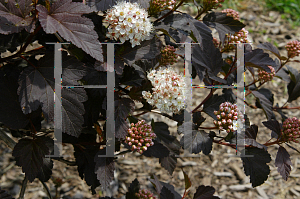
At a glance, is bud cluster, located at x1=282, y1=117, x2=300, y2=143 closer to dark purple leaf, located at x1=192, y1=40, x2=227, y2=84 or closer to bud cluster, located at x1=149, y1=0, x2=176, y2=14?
dark purple leaf, located at x1=192, y1=40, x2=227, y2=84

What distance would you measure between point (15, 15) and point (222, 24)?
945 millimetres

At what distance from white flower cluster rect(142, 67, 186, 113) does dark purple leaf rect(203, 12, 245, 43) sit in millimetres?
396

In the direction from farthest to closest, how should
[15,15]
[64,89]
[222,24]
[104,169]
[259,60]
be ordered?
[222,24] → [259,60] → [104,169] → [64,89] → [15,15]

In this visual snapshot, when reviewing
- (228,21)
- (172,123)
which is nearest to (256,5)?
(172,123)

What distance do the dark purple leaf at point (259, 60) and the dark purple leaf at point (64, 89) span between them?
766 millimetres

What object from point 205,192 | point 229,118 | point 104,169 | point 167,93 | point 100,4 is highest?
point 100,4

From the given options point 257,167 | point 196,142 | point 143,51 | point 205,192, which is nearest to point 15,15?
point 143,51

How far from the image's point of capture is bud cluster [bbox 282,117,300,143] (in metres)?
1.25

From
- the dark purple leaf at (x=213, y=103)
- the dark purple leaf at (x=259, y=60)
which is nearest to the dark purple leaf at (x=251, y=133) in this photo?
the dark purple leaf at (x=213, y=103)

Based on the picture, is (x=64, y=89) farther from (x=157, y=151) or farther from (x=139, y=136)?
(x=157, y=151)

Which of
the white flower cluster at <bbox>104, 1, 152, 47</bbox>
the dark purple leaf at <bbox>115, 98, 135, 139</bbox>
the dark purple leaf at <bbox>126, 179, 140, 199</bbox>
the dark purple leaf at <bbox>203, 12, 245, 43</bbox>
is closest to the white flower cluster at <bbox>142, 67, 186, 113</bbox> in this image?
the dark purple leaf at <bbox>115, 98, 135, 139</bbox>

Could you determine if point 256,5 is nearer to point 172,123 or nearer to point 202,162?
point 172,123

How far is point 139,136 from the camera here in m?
1.15

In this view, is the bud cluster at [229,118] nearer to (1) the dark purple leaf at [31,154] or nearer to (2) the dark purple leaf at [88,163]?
(2) the dark purple leaf at [88,163]
